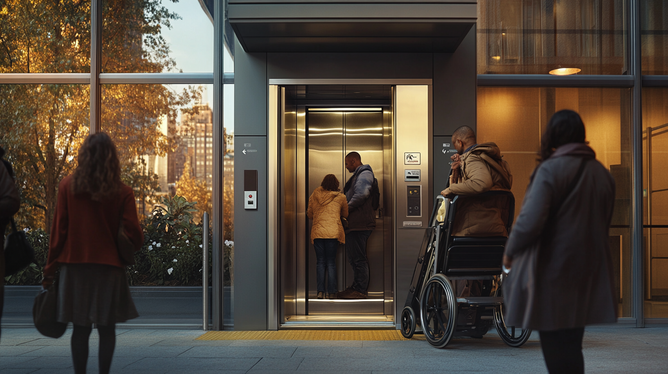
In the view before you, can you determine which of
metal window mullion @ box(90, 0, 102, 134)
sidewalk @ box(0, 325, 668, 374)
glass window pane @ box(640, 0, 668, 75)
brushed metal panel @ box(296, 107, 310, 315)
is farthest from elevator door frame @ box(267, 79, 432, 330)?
glass window pane @ box(640, 0, 668, 75)

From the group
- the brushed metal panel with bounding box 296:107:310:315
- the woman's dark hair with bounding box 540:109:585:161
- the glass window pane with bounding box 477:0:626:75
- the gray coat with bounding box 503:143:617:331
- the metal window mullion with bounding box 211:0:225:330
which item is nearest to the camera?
the gray coat with bounding box 503:143:617:331

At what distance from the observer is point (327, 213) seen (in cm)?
714

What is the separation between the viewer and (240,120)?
6395 mm

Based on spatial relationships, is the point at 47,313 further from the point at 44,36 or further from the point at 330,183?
the point at 44,36

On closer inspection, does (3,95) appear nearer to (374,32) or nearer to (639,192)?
(374,32)

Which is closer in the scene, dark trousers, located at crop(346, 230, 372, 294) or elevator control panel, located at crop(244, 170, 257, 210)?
elevator control panel, located at crop(244, 170, 257, 210)

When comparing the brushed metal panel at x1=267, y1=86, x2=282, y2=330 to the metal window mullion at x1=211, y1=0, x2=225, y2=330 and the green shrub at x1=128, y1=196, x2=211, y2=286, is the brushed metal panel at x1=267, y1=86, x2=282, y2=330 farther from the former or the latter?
the green shrub at x1=128, y1=196, x2=211, y2=286

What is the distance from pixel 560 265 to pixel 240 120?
4324 millimetres

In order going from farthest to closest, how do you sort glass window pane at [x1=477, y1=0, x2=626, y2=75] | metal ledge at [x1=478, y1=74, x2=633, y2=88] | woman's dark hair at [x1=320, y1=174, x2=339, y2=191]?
1. woman's dark hair at [x1=320, y1=174, x2=339, y2=191]
2. glass window pane at [x1=477, y1=0, x2=626, y2=75]
3. metal ledge at [x1=478, y1=74, x2=633, y2=88]

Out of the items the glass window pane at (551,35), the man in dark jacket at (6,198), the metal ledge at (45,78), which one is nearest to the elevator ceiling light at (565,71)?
the glass window pane at (551,35)

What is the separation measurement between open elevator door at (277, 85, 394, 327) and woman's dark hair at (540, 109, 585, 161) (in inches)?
153

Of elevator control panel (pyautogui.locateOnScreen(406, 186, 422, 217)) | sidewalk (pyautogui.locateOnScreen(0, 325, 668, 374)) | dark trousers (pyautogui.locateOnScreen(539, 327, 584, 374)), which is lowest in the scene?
sidewalk (pyautogui.locateOnScreen(0, 325, 668, 374))

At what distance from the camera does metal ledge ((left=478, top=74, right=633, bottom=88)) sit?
6895mm

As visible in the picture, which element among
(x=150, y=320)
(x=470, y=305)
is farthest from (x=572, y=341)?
(x=150, y=320)
